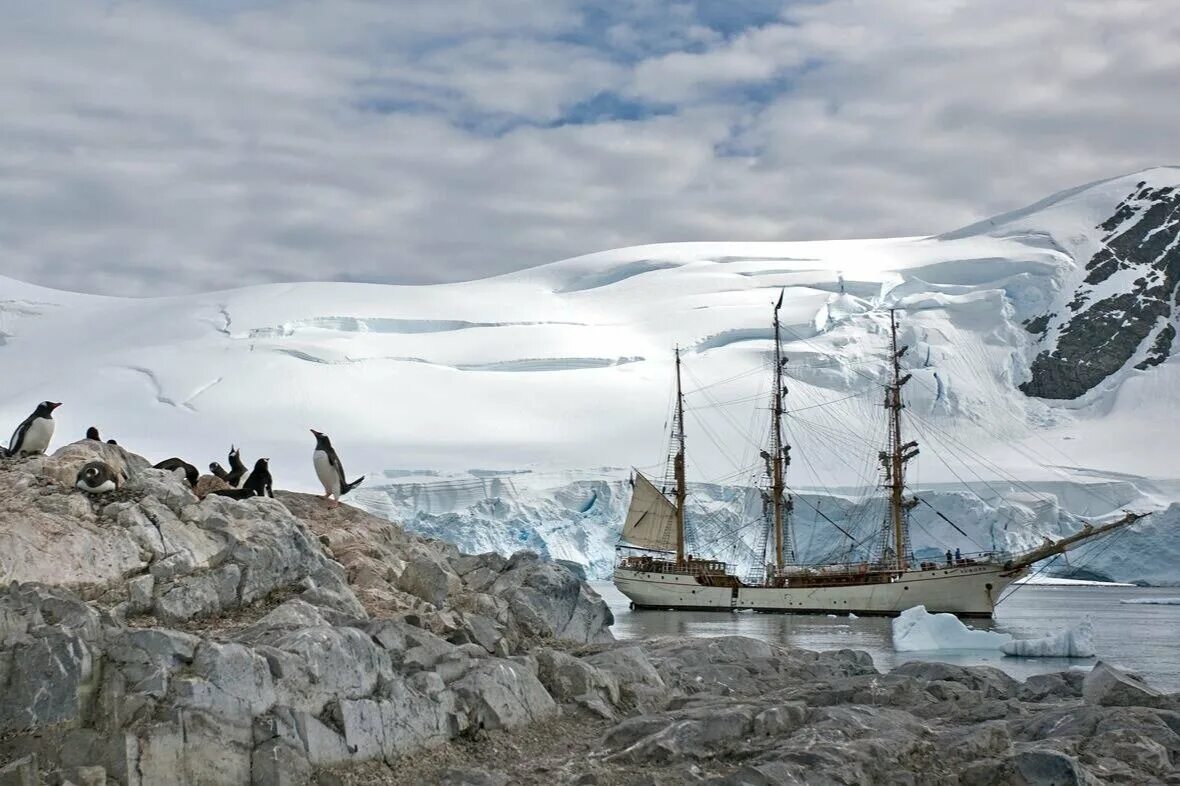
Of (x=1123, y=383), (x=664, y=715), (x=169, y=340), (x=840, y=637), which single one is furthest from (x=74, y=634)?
(x=1123, y=383)

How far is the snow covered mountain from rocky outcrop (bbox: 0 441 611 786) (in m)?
42.6

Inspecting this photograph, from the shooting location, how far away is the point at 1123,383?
8819 centimetres

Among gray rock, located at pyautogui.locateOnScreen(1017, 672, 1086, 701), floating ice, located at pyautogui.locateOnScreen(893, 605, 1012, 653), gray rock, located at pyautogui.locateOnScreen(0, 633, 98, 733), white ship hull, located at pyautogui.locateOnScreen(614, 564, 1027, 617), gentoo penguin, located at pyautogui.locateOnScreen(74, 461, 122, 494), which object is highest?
gentoo penguin, located at pyautogui.locateOnScreen(74, 461, 122, 494)

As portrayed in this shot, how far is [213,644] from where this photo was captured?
27.7ft

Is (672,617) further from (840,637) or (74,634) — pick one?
(74,634)

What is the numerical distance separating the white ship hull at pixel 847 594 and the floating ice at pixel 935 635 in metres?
15.3

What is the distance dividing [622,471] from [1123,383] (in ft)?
146

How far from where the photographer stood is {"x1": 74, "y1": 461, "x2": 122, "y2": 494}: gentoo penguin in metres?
11.3

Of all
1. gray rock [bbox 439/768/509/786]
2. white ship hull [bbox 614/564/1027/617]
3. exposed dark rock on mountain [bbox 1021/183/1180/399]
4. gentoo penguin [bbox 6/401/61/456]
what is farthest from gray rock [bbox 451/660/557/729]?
exposed dark rock on mountain [bbox 1021/183/1180/399]

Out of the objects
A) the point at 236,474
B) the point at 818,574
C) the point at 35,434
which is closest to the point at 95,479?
the point at 35,434

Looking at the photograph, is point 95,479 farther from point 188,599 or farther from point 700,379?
point 700,379

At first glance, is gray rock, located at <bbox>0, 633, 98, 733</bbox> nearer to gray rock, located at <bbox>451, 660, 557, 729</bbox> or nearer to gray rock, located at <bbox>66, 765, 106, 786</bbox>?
gray rock, located at <bbox>66, 765, 106, 786</bbox>

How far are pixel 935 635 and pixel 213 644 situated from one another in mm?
23640

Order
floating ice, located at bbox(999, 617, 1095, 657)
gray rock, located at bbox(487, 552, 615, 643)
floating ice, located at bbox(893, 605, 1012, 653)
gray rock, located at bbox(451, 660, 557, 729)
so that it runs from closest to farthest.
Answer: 1. gray rock, located at bbox(451, 660, 557, 729)
2. gray rock, located at bbox(487, 552, 615, 643)
3. floating ice, located at bbox(999, 617, 1095, 657)
4. floating ice, located at bbox(893, 605, 1012, 653)
